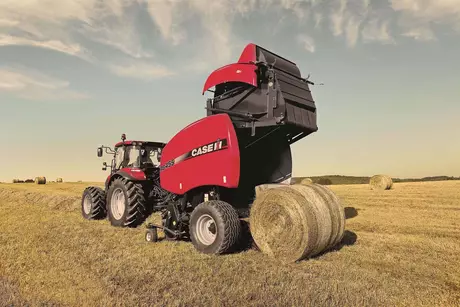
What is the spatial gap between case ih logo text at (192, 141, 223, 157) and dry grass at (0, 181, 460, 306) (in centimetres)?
184

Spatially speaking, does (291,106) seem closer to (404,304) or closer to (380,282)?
(380,282)

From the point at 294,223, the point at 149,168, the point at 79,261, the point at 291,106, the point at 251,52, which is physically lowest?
the point at 79,261

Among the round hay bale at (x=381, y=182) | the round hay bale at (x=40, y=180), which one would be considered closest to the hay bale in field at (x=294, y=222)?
the round hay bale at (x=381, y=182)

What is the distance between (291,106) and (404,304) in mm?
3913

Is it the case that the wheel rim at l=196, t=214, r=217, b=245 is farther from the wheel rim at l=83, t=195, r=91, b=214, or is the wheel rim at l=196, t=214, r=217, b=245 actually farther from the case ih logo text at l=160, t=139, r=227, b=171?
the wheel rim at l=83, t=195, r=91, b=214

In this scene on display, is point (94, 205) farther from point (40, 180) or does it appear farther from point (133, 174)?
point (40, 180)

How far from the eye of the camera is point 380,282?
4.72 metres

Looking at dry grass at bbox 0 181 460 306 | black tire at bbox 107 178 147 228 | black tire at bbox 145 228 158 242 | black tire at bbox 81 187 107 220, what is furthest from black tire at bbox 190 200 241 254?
black tire at bbox 81 187 107 220

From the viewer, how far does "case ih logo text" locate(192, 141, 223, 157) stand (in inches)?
261

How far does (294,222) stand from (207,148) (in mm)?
2203

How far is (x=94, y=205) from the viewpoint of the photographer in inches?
438

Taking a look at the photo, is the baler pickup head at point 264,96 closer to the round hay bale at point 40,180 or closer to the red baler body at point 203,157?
the red baler body at point 203,157

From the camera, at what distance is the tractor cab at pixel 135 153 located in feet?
34.1

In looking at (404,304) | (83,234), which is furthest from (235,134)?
(83,234)
